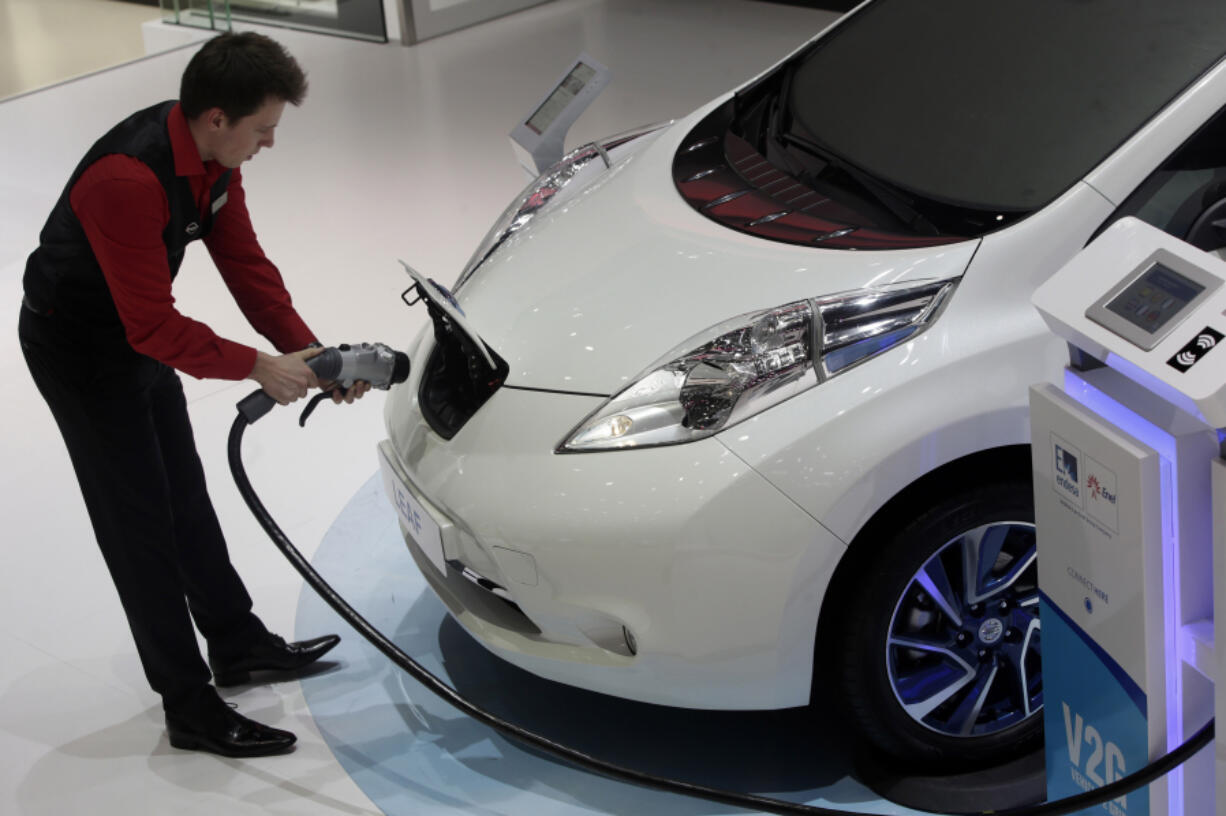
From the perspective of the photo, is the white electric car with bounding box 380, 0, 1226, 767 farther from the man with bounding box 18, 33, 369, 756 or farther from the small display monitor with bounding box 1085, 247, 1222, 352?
the small display monitor with bounding box 1085, 247, 1222, 352

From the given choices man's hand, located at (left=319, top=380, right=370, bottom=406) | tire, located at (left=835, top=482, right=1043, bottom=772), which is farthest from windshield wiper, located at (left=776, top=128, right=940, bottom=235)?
man's hand, located at (left=319, top=380, right=370, bottom=406)

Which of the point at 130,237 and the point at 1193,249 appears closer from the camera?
the point at 1193,249

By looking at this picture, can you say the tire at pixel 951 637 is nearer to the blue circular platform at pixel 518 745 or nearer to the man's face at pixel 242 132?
the blue circular platform at pixel 518 745

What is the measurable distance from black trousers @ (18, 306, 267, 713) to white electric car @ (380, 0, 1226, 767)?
1.52ft

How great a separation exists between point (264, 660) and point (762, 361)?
139 centimetres

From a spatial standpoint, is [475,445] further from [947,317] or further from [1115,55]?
[1115,55]

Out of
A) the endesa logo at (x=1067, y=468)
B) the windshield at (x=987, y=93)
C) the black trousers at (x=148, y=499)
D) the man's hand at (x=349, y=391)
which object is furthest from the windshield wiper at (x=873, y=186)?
the black trousers at (x=148, y=499)

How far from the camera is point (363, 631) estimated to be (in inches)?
110

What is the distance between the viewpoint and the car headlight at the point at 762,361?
2.31 metres

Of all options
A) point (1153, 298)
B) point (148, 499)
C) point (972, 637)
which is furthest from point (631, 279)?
point (1153, 298)

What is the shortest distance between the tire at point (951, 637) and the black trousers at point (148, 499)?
133 cm

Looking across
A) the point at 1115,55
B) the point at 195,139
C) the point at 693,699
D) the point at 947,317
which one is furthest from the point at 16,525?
the point at 1115,55

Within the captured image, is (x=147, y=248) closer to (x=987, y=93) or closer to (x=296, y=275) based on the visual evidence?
(x=987, y=93)

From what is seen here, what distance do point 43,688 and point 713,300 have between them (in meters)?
1.77
